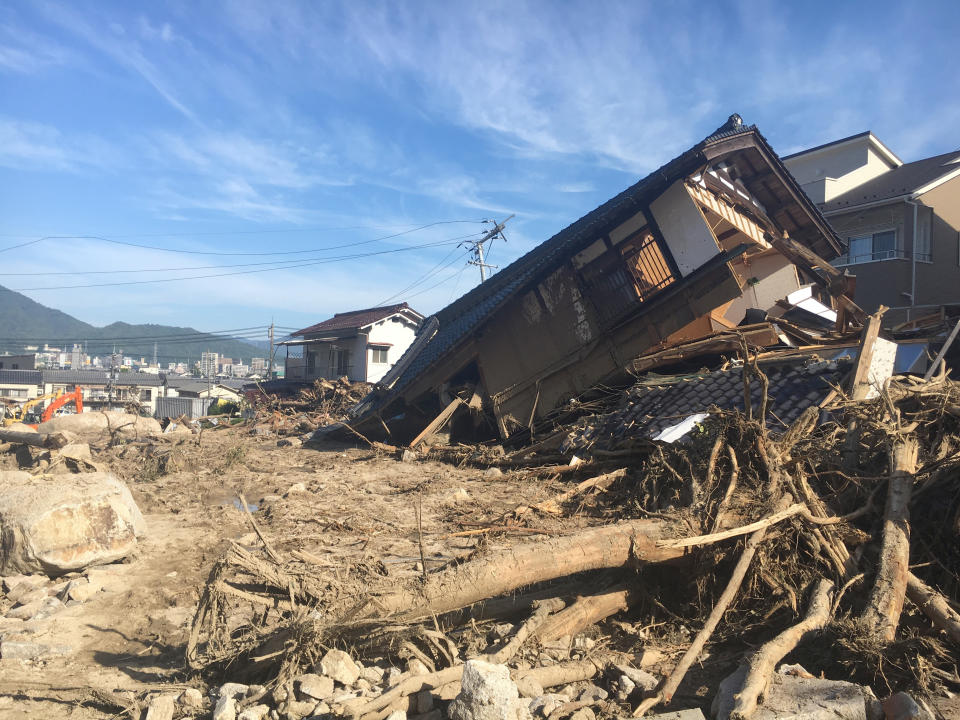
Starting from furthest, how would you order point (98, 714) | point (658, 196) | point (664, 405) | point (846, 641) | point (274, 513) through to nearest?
point (658, 196), point (664, 405), point (274, 513), point (846, 641), point (98, 714)

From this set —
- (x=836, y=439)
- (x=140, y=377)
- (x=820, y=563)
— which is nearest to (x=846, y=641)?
(x=820, y=563)

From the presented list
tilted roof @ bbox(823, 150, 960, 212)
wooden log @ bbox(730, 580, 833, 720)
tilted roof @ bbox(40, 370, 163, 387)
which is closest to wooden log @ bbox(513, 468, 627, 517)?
wooden log @ bbox(730, 580, 833, 720)

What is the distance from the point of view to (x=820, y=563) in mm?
3883

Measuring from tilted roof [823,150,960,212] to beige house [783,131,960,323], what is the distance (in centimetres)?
3

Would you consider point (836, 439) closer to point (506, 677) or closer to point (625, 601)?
point (625, 601)

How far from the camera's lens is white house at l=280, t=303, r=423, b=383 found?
28094mm

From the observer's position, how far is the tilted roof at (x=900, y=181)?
52.5 feet

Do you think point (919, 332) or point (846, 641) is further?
point (919, 332)

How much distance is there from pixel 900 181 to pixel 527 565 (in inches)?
756

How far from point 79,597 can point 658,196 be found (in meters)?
9.14

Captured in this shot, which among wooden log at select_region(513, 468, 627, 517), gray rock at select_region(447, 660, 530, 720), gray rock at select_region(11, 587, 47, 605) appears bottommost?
gray rock at select_region(11, 587, 47, 605)

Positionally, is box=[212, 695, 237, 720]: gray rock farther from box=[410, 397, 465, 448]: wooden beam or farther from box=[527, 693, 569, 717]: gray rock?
box=[410, 397, 465, 448]: wooden beam

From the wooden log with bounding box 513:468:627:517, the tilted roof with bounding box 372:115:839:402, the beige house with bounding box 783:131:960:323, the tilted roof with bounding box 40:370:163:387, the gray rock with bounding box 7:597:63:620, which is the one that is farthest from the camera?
the tilted roof with bounding box 40:370:163:387

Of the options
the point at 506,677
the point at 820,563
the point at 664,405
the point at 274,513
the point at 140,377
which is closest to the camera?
the point at 506,677
